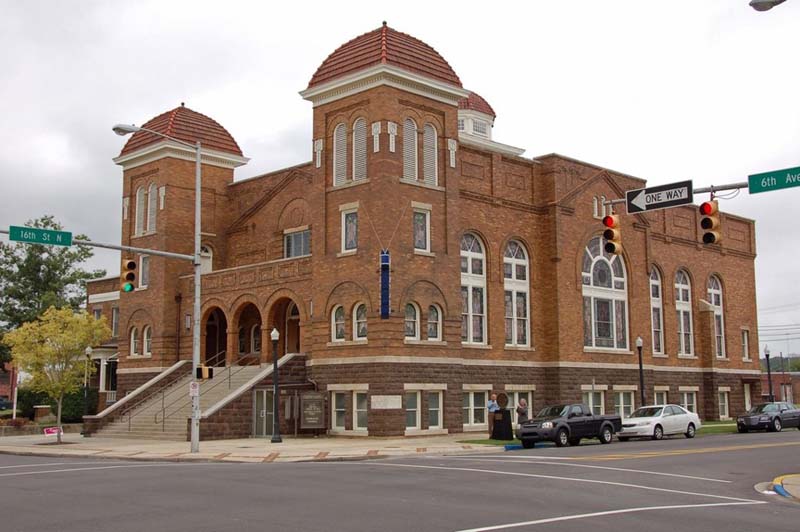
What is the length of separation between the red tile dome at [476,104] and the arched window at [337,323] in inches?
705

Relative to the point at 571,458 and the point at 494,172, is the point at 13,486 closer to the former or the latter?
the point at 571,458

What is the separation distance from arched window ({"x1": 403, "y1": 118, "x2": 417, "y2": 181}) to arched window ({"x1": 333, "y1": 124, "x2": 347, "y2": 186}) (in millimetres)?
2518

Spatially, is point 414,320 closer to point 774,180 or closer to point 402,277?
point 402,277

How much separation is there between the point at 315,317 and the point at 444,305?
17.1ft

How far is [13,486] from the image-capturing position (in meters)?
17.5

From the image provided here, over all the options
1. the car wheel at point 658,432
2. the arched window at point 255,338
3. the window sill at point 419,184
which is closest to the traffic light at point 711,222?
the car wheel at point 658,432

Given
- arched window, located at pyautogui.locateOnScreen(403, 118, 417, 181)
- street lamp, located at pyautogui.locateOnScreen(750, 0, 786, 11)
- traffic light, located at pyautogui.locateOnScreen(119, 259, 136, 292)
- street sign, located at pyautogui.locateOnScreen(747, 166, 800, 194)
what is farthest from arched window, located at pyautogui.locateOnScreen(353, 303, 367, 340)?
street lamp, located at pyautogui.locateOnScreen(750, 0, 786, 11)

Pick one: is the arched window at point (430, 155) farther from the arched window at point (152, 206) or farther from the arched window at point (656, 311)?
the arched window at point (656, 311)

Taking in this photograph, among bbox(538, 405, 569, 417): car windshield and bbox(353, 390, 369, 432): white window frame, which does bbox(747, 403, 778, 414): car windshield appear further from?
bbox(353, 390, 369, 432): white window frame

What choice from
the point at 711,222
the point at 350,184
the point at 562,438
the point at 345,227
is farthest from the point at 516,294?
the point at 711,222

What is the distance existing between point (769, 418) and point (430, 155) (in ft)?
61.9

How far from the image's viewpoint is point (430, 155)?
3647cm

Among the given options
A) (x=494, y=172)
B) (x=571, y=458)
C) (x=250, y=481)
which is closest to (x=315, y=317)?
(x=494, y=172)

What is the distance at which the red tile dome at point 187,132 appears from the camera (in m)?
44.0
